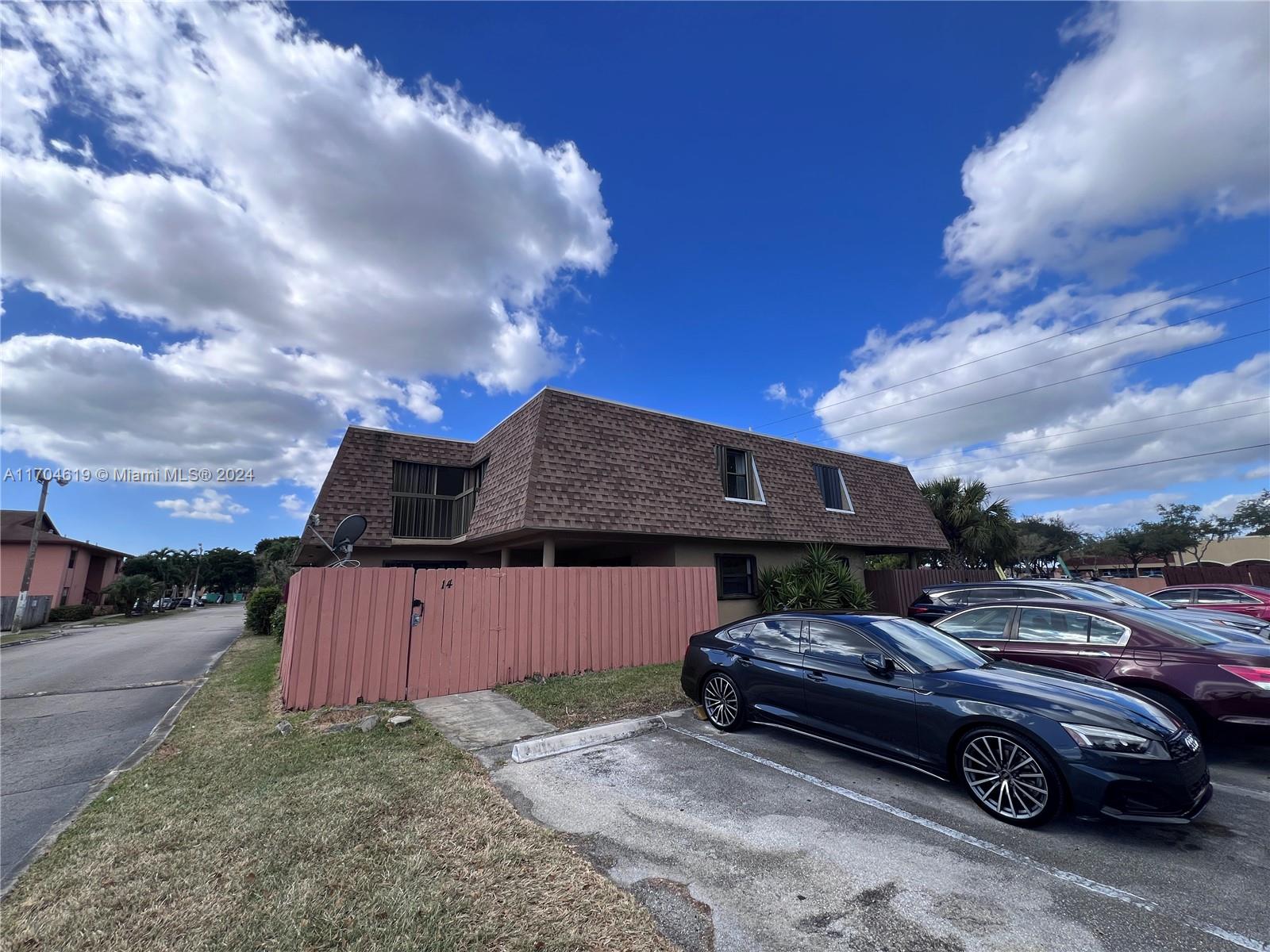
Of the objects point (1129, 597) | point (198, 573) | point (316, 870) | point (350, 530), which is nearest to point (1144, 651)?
point (1129, 597)

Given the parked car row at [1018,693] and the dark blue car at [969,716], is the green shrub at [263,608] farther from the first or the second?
the dark blue car at [969,716]

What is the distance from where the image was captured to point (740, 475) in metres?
14.9

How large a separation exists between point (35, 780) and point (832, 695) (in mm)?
7688

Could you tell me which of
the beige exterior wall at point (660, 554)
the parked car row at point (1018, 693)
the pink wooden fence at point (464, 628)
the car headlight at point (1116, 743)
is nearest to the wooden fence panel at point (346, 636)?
the pink wooden fence at point (464, 628)

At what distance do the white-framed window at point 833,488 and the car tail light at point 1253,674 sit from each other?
38.7 feet

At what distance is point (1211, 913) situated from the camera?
2902 millimetres

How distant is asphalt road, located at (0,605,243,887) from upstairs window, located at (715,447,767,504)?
11.9 metres

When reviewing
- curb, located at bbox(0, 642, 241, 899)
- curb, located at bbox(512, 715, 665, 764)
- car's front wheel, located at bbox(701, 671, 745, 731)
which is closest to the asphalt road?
curb, located at bbox(0, 642, 241, 899)

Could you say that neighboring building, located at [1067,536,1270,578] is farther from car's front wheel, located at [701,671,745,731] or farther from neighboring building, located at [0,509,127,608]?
neighboring building, located at [0,509,127,608]

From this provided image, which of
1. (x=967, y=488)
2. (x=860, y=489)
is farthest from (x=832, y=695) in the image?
(x=967, y=488)

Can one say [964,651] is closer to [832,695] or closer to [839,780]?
[832,695]

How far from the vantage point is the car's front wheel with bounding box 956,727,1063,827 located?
3785 mm

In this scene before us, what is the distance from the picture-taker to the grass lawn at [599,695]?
6.78 metres

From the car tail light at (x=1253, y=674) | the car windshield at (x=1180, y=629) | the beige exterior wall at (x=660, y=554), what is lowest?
the car tail light at (x=1253, y=674)
